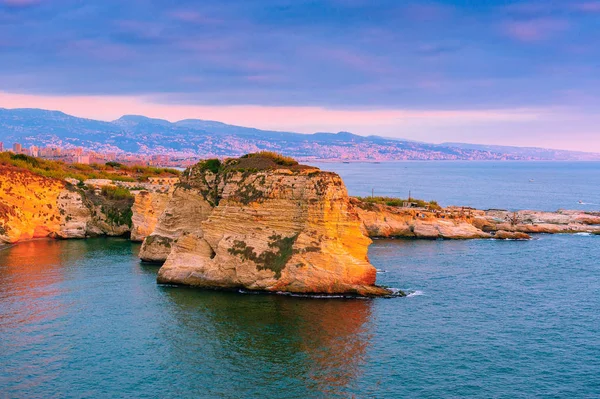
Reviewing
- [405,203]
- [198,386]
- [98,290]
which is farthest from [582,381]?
[405,203]

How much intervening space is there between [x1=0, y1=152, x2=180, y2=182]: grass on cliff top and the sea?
32.7 m

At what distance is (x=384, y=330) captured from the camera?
109 feet

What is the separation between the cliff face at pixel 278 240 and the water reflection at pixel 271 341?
1.53 meters

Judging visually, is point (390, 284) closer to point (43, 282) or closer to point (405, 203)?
point (43, 282)

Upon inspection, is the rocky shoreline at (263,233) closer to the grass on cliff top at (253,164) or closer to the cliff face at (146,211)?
the grass on cliff top at (253,164)

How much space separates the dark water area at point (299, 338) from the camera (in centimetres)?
2608

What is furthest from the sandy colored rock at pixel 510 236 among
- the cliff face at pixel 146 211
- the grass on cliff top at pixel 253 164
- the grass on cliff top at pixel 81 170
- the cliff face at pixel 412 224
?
the grass on cliff top at pixel 81 170

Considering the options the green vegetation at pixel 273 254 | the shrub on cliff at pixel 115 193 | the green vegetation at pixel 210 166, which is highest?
the green vegetation at pixel 210 166

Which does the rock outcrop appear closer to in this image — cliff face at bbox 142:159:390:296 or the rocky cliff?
the rocky cliff

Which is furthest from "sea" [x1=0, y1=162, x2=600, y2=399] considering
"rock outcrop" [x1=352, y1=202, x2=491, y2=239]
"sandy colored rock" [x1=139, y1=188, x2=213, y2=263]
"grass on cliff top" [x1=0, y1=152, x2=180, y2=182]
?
"grass on cliff top" [x1=0, y1=152, x2=180, y2=182]

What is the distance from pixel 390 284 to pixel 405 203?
44.5 m

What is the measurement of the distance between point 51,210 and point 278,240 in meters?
37.1

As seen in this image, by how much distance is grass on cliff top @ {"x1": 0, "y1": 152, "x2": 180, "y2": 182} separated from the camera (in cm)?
8021

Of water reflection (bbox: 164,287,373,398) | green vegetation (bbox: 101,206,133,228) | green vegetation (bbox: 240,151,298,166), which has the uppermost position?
green vegetation (bbox: 240,151,298,166)
